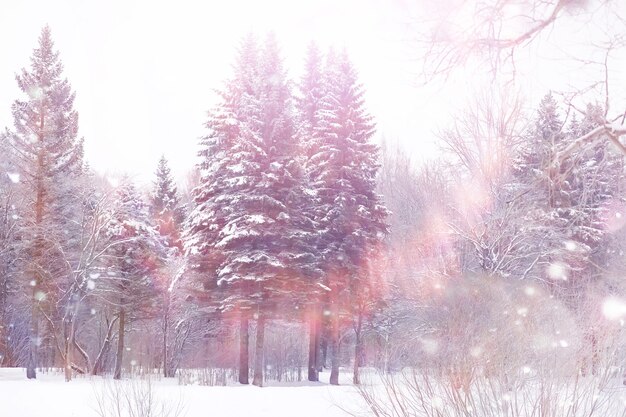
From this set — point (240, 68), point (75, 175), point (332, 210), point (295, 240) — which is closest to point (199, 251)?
point (295, 240)

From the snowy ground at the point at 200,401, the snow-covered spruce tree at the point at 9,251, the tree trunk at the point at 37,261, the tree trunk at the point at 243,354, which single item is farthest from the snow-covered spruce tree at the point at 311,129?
the snow-covered spruce tree at the point at 9,251

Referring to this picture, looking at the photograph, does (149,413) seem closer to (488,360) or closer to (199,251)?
(488,360)

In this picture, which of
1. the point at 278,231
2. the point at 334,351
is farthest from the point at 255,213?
the point at 334,351

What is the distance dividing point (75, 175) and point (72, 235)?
379cm

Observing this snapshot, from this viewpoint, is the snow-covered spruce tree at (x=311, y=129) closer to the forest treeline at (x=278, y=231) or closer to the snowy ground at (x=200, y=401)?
the forest treeline at (x=278, y=231)

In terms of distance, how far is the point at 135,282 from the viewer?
85.6ft

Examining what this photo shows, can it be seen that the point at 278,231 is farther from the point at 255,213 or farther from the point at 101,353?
the point at 101,353

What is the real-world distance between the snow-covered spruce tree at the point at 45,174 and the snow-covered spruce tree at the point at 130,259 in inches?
82.6

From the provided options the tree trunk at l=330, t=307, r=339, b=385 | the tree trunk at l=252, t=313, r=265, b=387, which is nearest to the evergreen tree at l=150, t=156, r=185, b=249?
the tree trunk at l=330, t=307, r=339, b=385

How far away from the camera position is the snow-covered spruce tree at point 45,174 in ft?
79.5

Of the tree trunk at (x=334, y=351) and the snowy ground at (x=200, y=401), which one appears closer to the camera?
the snowy ground at (x=200, y=401)

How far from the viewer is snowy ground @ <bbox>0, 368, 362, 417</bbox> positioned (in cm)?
1214

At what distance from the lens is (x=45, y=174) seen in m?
26.3

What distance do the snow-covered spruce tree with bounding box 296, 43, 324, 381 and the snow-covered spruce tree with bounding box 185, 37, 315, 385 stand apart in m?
0.74
